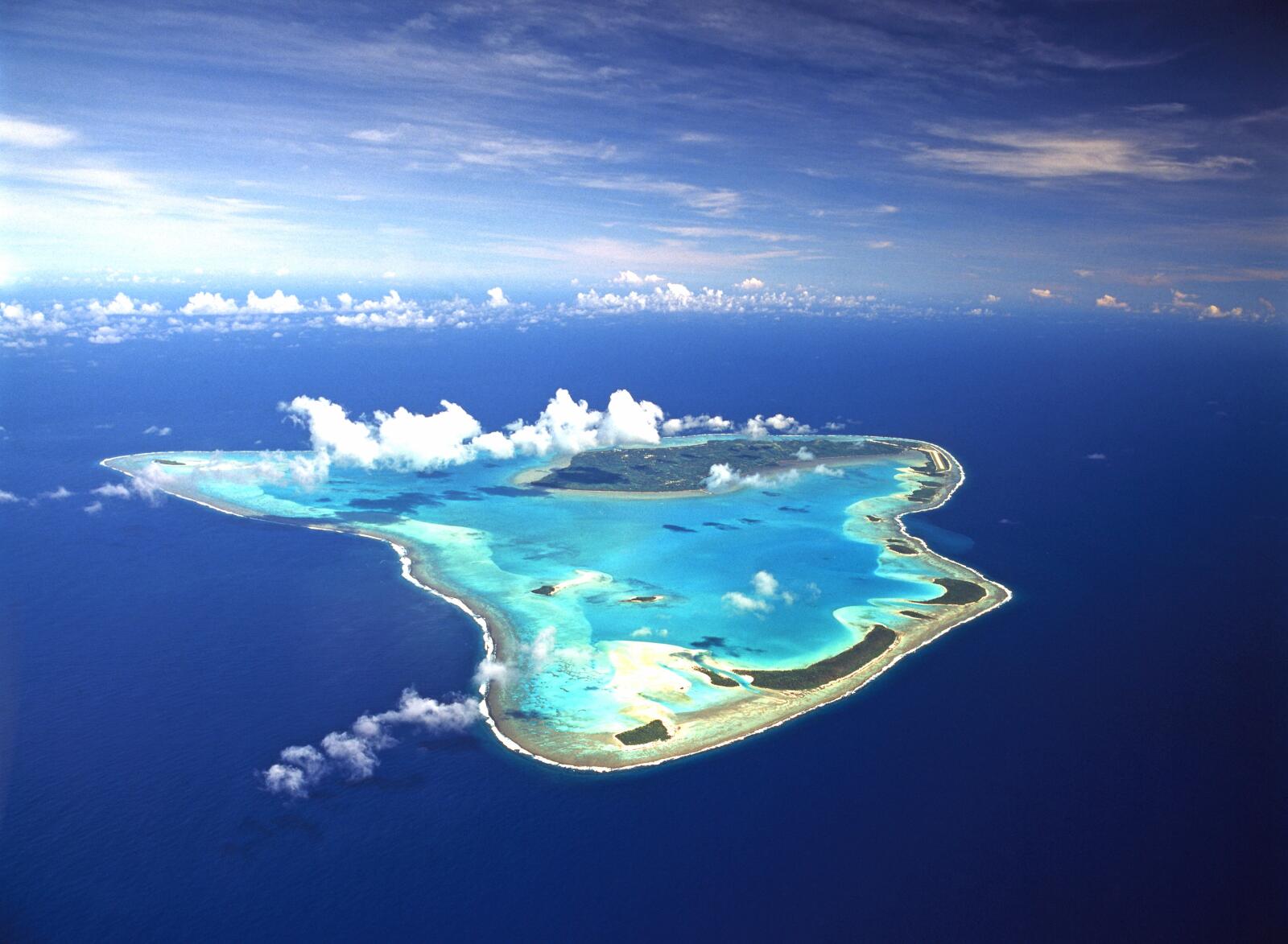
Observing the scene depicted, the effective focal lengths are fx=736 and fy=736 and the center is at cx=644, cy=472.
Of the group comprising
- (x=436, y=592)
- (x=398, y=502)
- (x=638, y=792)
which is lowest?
(x=638, y=792)

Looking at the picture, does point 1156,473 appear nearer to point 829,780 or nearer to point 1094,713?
point 1094,713

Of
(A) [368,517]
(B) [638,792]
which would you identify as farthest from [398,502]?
(B) [638,792]

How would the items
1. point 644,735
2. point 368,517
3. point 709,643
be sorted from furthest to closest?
point 368,517
point 709,643
point 644,735

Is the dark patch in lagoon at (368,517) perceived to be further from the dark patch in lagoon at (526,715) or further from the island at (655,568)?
the dark patch in lagoon at (526,715)

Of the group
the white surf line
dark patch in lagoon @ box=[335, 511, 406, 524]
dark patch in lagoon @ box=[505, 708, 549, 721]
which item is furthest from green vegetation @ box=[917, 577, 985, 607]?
dark patch in lagoon @ box=[335, 511, 406, 524]

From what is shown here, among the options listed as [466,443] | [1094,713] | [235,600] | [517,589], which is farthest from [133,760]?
[466,443]

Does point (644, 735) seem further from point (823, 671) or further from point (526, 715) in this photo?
point (823, 671)

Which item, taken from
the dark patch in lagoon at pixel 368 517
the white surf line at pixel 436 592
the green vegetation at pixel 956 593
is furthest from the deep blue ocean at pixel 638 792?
the dark patch in lagoon at pixel 368 517

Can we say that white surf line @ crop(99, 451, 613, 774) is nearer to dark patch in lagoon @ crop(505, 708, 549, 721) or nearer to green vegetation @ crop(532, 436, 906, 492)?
dark patch in lagoon @ crop(505, 708, 549, 721)
